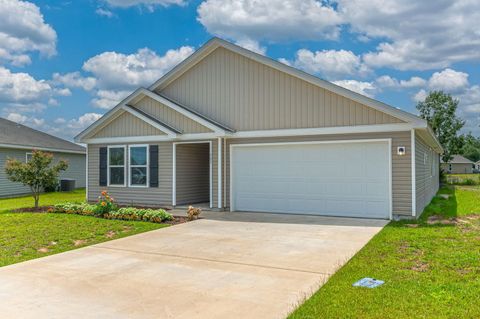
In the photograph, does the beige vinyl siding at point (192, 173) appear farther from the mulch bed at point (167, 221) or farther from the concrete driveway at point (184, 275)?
the concrete driveway at point (184, 275)

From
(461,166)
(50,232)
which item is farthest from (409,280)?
(461,166)

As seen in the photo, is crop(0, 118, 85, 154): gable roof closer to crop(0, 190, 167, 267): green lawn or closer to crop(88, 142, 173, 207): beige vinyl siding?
crop(88, 142, 173, 207): beige vinyl siding

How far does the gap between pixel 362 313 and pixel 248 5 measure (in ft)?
39.4

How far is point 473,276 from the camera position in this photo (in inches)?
209

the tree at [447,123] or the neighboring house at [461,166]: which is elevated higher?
the tree at [447,123]

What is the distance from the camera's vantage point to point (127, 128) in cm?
1412

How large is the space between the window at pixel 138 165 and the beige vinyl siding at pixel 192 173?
4.02 ft

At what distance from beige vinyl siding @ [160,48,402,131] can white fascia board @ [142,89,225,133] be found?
0.77 meters

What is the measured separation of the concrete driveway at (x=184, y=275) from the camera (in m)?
4.35

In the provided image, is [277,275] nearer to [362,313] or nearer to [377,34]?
[362,313]

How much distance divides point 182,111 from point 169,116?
78 cm

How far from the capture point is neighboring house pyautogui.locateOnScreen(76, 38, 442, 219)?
35.2ft

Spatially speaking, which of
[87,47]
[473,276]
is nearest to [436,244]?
[473,276]

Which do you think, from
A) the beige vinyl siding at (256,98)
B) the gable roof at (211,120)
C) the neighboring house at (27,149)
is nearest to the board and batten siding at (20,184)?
the neighboring house at (27,149)
